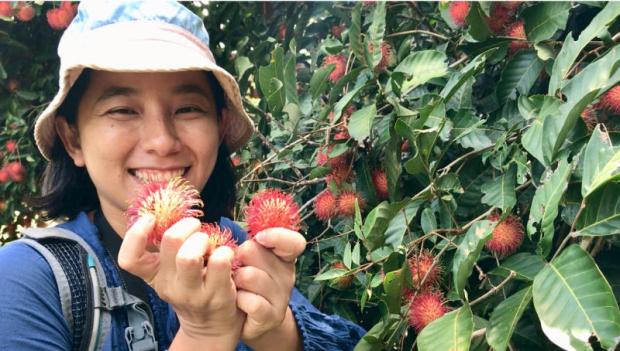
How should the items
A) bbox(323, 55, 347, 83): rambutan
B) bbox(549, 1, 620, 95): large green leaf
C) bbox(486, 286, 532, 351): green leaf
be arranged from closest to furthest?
bbox(486, 286, 532, 351): green leaf < bbox(549, 1, 620, 95): large green leaf < bbox(323, 55, 347, 83): rambutan

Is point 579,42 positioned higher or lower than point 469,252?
higher

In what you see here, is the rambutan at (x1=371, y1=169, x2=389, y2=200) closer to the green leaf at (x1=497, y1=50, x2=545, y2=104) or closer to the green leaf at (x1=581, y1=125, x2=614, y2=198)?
the green leaf at (x1=497, y1=50, x2=545, y2=104)

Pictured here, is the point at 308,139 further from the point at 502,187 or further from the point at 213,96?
the point at 502,187

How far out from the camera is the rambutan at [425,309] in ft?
2.89

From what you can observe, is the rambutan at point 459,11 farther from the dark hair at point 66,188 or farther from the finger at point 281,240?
the finger at point 281,240

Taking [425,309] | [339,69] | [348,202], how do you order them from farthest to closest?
1. [339,69]
2. [348,202]
3. [425,309]

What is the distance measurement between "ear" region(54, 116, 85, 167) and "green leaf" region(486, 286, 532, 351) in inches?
23.8

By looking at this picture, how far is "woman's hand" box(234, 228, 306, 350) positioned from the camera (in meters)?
0.64

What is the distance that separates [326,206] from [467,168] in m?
0.28

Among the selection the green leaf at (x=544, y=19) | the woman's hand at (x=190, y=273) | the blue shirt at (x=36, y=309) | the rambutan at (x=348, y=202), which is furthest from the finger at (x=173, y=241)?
the green leaf at (x=544, y=19)

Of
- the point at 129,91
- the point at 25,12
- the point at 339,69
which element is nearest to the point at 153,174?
A: the point at 129,91

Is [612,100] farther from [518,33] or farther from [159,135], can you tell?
[159,135]

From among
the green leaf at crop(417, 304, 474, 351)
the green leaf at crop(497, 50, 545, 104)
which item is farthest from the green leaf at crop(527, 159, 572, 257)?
the green leaf at crop(497, 50, 545, 104)

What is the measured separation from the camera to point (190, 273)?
1.88 ft
